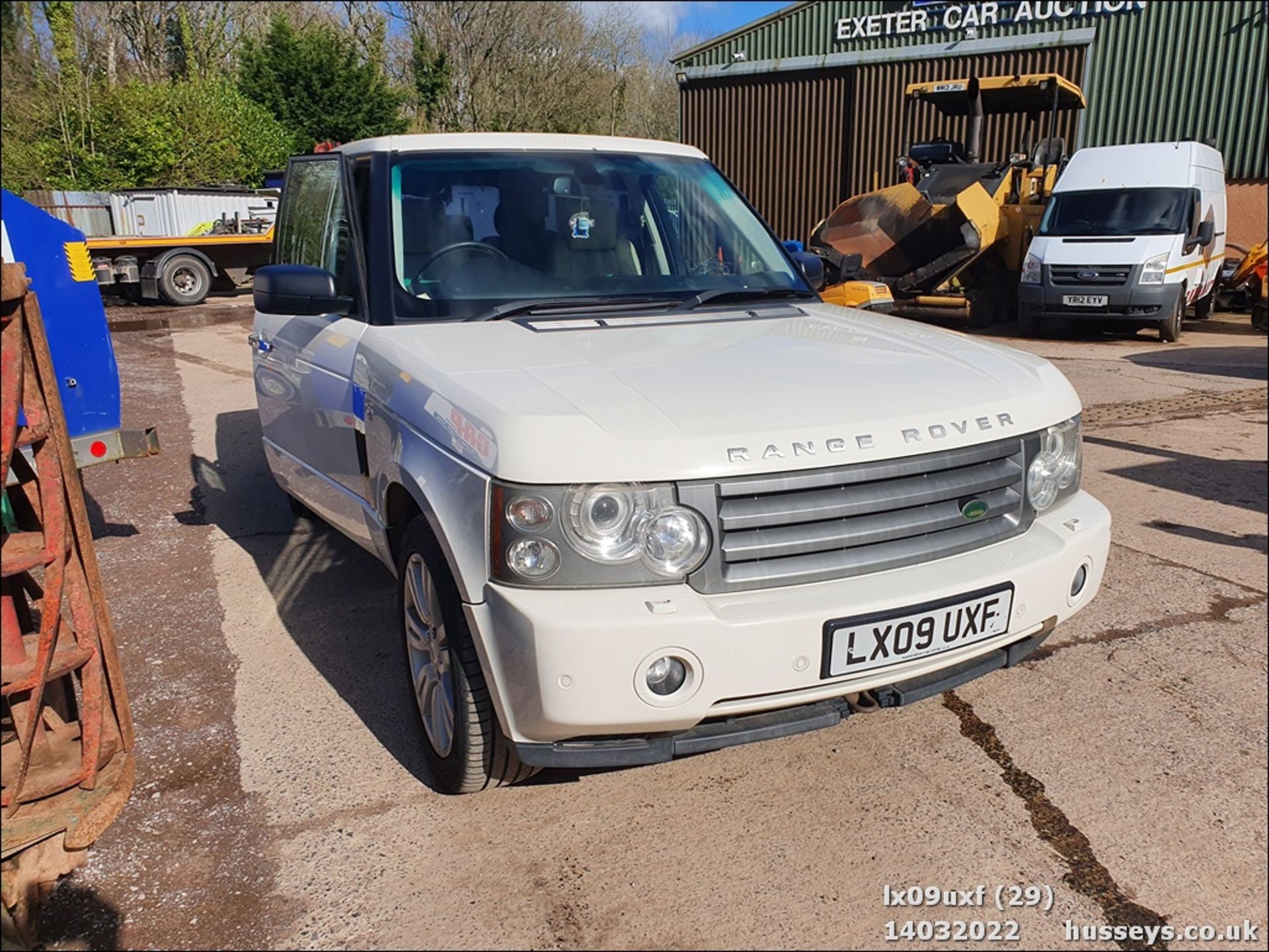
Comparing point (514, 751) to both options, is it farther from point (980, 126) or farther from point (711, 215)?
point (980, 126)

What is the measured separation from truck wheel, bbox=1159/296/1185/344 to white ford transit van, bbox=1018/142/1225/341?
16 mm

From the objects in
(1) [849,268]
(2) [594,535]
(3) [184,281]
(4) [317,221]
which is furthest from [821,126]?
(2) [594,535]

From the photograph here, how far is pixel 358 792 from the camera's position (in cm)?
288

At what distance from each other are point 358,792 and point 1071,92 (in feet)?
46.9

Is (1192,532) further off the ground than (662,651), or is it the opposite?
(662,651)

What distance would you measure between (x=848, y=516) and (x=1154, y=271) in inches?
430

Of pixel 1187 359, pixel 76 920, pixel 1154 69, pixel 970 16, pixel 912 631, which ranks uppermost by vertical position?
pixel 970 16

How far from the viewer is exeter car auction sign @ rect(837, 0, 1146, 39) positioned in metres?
16.3

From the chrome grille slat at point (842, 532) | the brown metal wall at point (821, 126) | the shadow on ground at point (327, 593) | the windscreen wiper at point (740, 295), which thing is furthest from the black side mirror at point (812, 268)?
the brown metal wall at point (821, 126)

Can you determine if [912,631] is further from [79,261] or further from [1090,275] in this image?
[1090,275]

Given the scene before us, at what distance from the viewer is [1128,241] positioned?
11.9m

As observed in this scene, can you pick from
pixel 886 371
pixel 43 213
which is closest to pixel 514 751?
pixel 886 371

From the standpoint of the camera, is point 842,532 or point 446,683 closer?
point 842,532

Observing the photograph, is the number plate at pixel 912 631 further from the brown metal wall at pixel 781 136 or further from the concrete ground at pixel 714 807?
the brown metal wall at pixel 781 136
